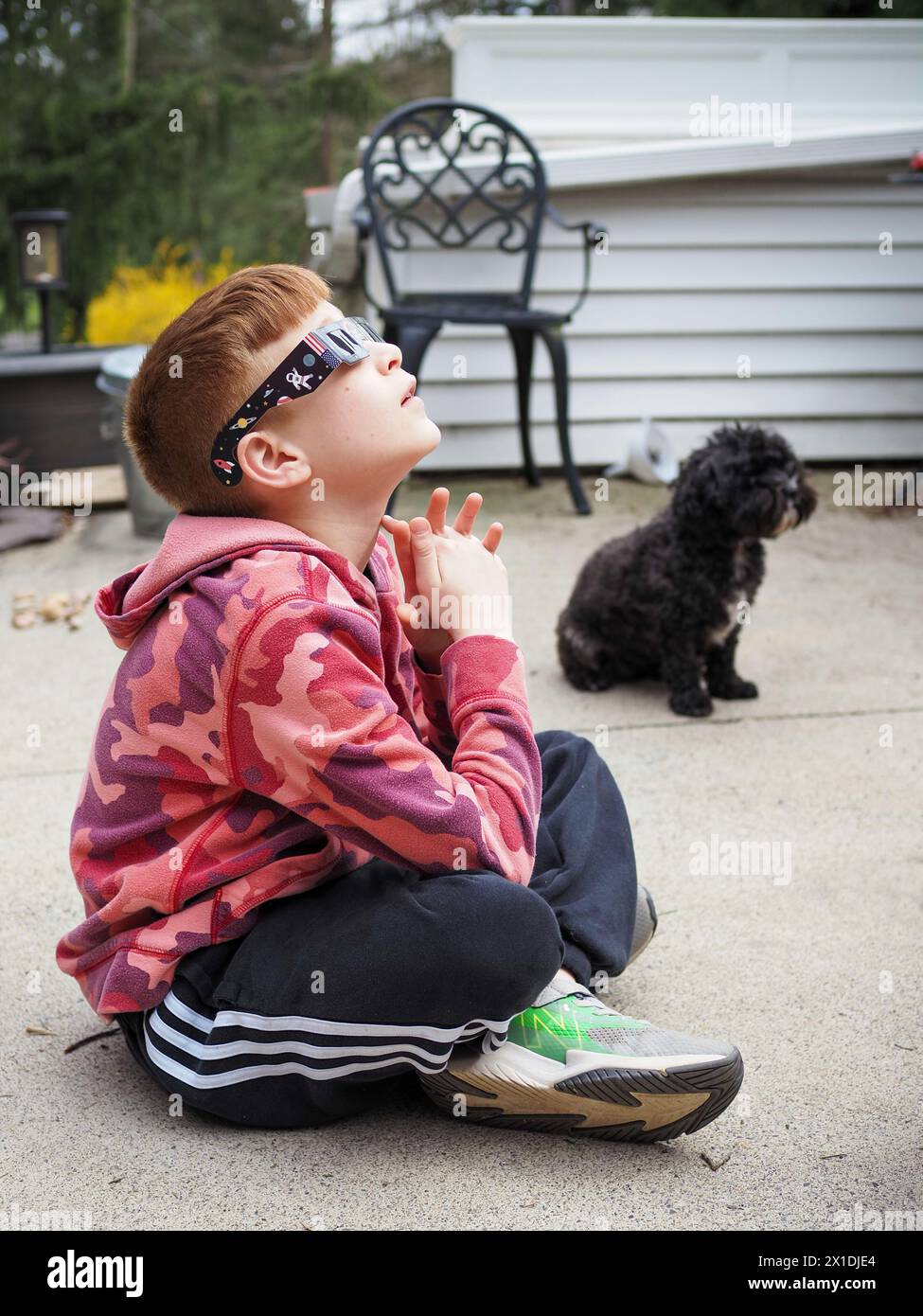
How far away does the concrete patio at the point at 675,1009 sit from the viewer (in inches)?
60.6

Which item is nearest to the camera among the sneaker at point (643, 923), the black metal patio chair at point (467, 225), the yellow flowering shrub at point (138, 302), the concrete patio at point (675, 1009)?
the concrete patio at point (675, 1009)

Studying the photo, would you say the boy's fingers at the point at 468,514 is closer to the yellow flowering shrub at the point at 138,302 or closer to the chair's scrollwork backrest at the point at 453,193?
the chair's scrollwork backrest at the point at 453,193

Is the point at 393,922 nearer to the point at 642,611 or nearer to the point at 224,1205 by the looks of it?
the point at 224,1205

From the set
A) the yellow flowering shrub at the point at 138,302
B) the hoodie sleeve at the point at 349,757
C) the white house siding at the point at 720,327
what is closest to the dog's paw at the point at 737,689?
the hoodie sleeve at the point at 349,757

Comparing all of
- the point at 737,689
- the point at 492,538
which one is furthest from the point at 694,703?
the point at 492,538

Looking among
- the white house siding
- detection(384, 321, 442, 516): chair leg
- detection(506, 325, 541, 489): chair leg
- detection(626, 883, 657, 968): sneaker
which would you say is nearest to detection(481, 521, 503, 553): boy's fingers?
detection(626, 883, 657, 968): sneaker

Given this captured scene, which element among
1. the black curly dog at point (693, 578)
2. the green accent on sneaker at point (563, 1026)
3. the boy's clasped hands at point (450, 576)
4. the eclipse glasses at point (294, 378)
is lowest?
the green accent on sneaker at point (563, 1026)

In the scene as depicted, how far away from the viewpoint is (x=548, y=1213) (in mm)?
1504

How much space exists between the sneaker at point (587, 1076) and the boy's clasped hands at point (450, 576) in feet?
1.74

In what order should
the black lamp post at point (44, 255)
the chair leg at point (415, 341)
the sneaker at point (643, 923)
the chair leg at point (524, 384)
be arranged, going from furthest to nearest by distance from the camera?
the black lamp post at point (44, 255), the chair leg at point (524, 384), the chair leg at point (415, 341), the sneaker at point (643, 923)

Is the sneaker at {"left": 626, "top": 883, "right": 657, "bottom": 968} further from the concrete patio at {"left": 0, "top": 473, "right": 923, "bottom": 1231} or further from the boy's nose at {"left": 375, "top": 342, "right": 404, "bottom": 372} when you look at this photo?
the boy's nose at {"left": 375, "top": 342, "right": 404, "bottom": 372}

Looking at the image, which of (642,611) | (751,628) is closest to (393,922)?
(642,611)

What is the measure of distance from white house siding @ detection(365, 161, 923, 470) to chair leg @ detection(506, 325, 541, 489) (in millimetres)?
237

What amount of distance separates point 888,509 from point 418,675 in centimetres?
414
